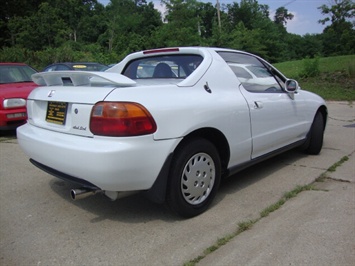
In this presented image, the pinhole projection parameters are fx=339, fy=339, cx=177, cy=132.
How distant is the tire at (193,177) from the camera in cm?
284

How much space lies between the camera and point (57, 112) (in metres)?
3.04

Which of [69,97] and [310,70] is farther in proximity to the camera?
[310,70]

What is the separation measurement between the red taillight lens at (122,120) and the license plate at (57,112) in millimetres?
487

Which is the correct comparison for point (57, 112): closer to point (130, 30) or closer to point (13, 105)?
point (13, 105)

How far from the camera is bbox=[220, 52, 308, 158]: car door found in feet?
11.9

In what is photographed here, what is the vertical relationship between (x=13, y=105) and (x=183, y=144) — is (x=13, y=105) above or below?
below

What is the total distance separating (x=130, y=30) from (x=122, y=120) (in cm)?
6727

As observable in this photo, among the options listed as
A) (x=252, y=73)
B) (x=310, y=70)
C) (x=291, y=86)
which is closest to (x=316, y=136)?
(x=291, y=86)

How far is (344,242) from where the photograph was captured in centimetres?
257

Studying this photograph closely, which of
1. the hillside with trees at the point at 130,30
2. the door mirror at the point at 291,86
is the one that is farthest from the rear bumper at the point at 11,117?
the hillside with trees at the point at 130,30

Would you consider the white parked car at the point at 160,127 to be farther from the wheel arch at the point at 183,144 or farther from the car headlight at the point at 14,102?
the car headlight at the point at 14,102

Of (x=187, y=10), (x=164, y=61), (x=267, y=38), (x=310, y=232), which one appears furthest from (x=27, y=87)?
(x=267, y=38)

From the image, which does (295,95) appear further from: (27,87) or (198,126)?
(27,87)

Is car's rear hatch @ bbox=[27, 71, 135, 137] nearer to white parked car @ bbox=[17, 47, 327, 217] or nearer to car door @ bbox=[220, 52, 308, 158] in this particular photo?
white parked car @ bbox=[17, 47, 327, 217]
